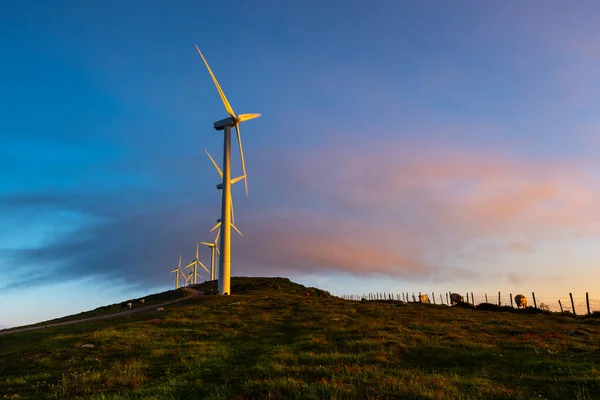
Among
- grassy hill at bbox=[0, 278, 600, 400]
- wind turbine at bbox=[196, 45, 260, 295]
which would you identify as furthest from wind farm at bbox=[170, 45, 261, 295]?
grassy hill at bbox=[0, 278, 600, 400]

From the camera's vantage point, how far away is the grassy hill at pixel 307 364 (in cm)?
1465

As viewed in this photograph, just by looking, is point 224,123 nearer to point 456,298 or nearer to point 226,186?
point 226,186

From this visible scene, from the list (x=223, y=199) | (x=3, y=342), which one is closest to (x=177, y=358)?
(x=3, y=342)

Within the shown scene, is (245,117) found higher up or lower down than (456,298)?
higher up

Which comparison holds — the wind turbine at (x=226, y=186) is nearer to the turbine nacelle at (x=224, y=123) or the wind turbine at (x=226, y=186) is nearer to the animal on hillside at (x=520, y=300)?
the turbine nacelle at (x=224, y=123)

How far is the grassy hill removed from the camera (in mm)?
14648

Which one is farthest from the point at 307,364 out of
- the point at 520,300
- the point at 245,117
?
the point at 520,300

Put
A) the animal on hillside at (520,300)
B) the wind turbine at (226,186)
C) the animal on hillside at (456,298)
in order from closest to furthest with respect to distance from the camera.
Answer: the wind turbine at (226,186)
the animal on hillside at (520,300)
the animal on hillside at (456,298)

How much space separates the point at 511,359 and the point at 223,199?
6300 centimetres

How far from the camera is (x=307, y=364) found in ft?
65.2

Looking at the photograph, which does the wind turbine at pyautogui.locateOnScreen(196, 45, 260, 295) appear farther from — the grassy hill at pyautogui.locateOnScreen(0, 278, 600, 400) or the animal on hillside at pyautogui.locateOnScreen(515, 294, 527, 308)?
the animal on hillside at pyautogui.locateOnScreen(515, 294, 527, 308)

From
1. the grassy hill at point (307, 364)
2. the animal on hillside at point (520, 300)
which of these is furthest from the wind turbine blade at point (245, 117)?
the animal on hillside at point (520, 300)

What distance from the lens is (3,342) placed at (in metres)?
39.6

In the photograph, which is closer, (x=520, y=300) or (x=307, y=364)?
(x=307, y=364)
